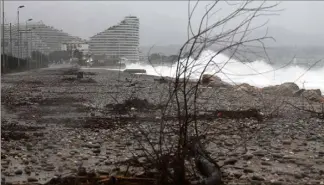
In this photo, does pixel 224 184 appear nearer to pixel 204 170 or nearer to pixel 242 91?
pixel 204 170

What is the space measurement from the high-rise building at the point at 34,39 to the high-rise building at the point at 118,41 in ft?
14.8

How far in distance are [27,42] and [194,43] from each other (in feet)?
205

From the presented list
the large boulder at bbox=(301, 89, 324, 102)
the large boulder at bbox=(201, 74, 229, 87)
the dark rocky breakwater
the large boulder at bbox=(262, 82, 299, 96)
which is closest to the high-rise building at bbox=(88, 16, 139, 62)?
the large boulder at bbox=(262, 82, 299, 96)

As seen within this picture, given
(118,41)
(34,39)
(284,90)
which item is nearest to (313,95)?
(284,90)

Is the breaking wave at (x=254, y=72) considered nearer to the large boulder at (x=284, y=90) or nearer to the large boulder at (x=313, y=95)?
the large boulder at (x=284, y=90)

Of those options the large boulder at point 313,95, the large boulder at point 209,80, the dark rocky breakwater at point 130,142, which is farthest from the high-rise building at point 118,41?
the dark rocky breakwater at point 130,142

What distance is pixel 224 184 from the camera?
4820 millimetres

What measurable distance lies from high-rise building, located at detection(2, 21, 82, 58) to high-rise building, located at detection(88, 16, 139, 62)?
14.8ft

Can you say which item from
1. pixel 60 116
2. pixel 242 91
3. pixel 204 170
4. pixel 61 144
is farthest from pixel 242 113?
pixel 242 91

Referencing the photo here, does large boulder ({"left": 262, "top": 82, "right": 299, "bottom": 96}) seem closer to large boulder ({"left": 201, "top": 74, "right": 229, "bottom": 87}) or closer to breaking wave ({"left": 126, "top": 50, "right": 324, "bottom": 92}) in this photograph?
breaking wave ({"left": 126, "top": 50, "right": 324, "bottom": 92})

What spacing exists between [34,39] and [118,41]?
17301 millimetres

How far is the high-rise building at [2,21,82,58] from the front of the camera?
166 ft

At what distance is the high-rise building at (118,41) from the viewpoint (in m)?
49.8

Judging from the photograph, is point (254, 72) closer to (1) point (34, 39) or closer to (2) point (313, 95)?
(2) point (313, 95)
